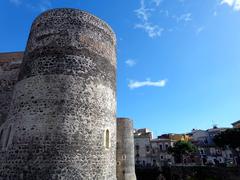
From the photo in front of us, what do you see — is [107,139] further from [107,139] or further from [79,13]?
[79,13]

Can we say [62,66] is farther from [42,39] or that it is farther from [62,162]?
[62,162]

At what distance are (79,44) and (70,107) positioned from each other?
3.24 m

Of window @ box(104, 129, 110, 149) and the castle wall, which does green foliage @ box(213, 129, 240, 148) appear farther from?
the castle wall

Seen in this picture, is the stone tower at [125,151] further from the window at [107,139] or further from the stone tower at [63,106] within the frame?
the window at [107,139]

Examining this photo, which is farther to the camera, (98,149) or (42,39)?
(42,39)

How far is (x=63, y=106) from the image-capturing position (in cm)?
923

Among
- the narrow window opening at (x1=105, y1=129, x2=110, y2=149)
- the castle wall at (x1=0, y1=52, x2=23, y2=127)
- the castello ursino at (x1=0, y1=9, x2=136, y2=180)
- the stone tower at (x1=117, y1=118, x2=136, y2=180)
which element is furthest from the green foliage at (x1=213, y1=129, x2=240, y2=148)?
the castle wall at (x1=0, y1=52, x2=23, y2=127)

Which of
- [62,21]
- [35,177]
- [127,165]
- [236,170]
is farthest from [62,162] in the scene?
[236,170]

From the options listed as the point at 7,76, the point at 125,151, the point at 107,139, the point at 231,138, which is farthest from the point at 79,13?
the point at 231,138

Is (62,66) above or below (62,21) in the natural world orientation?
below

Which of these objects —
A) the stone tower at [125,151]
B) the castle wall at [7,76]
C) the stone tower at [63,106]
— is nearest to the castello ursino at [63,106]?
the stone tower at [63,106]

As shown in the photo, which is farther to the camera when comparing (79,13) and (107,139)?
(79,13)

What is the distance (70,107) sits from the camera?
9297 mm

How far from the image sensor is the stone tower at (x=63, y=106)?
8.46 meters
